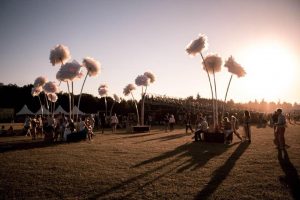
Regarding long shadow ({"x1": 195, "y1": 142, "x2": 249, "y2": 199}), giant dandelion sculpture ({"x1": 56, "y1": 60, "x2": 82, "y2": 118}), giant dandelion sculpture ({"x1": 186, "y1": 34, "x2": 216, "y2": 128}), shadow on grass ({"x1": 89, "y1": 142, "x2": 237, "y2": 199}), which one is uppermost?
giant dandelion sculpture ({"x1": 186, "y1": 34, "x2": 216, "y2": 128})

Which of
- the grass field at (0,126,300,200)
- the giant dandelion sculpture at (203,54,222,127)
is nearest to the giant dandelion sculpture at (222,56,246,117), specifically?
the giant dandelion sculpture at (203,54,222,127)

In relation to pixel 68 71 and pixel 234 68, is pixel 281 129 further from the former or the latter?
pixel 68 71

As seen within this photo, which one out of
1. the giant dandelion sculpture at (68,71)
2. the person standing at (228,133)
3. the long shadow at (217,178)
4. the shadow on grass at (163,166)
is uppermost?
the giant dandelion sculpture at (68,71)

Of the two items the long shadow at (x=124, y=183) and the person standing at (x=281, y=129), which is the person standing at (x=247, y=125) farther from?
the long shadow at (x=124, y=183)

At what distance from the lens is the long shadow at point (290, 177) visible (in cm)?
605

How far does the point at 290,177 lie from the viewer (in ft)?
23.8

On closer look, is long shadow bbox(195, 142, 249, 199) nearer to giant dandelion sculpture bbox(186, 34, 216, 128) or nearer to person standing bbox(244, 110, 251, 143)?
person standing bbox(244, 110, 251, 143)

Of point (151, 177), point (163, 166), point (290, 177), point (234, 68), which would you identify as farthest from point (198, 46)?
point (151, 177)

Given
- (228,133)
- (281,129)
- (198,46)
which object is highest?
(198,46)

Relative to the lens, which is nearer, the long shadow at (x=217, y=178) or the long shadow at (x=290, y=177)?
the long shadow at (x=217, y=178)

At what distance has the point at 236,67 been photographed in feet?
60.8

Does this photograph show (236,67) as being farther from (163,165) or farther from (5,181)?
(5,181)

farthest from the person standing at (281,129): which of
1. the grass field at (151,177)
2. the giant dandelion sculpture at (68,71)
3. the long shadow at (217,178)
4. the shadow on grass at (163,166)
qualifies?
Result: the giant dandelion sculpture at (68,71)

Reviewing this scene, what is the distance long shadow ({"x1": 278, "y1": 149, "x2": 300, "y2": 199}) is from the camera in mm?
6052
